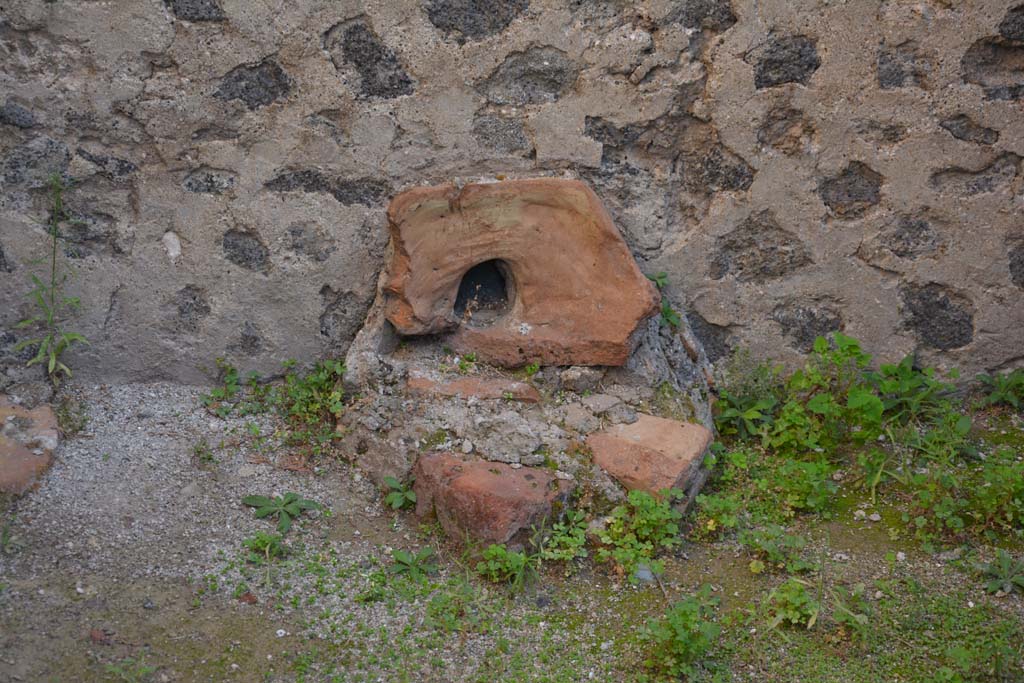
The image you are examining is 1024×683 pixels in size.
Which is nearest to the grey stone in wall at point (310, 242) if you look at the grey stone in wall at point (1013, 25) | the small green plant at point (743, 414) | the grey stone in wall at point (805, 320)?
the small green plant at point (743, 414)

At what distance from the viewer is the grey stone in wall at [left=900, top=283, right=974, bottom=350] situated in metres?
3.66

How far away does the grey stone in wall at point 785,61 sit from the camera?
3426mm

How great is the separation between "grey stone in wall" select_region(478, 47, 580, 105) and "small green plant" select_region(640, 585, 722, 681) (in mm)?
1696

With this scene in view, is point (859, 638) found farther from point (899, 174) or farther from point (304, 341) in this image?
point (304, 341)

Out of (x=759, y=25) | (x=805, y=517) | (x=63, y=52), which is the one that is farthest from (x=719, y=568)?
(x=63, y=52)

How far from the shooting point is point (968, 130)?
348cm

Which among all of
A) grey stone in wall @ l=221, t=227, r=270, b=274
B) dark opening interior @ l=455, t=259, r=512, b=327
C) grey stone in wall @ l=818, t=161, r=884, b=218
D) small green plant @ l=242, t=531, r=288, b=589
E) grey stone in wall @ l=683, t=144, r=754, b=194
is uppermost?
grey stone in wall @ l=683, t=144, r=754, b=194

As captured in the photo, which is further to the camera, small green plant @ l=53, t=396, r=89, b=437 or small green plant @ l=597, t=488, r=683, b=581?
small green plant @ l=53, t=396, r=89, b=437

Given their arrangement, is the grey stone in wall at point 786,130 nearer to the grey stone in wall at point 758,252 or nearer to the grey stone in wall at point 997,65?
the grey stone in wall at point 758,252

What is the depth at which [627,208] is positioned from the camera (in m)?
3.60

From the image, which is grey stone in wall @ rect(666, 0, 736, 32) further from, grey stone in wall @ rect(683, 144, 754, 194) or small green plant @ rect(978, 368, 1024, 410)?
small green plant @ rect(978, 368, 1024, 410)

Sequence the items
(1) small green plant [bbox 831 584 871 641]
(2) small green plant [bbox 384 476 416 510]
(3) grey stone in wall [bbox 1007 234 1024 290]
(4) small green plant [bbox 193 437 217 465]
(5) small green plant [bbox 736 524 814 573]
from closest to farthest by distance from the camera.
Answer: (1) small green plant [bbox 831 584 871 641] → (5) small green plant [bbox 736 524 814 573] → (2) small green plant [bbox 384 476 416 510] → (4) small green plant [bbox 193 437 217 465] → (3) grey stone in wall [bbox 1007 234 1024 290]

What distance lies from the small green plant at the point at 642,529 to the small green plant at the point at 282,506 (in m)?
0.86

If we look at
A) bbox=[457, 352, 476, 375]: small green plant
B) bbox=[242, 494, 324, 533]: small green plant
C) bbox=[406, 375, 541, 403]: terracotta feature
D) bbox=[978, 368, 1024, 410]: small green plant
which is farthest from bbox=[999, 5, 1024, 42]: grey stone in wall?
bbox=[242, 494, 324, 533]: small green plant
